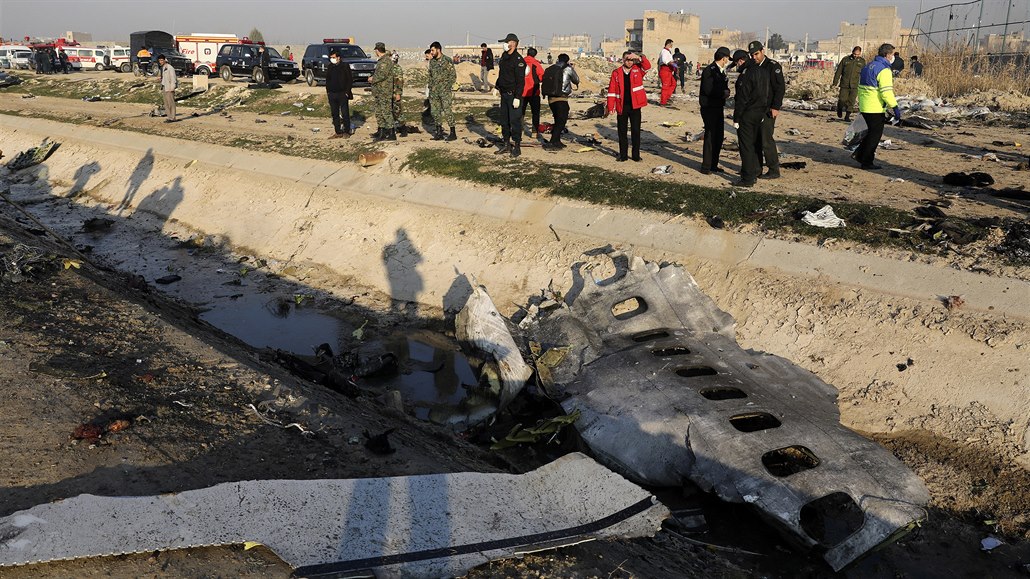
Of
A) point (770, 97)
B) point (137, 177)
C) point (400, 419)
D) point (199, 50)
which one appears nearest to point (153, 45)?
point (199, 50)

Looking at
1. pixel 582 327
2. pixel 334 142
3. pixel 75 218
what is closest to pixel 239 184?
pixel 334 142

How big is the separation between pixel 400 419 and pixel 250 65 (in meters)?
25.5

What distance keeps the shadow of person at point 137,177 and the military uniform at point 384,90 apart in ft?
19.0

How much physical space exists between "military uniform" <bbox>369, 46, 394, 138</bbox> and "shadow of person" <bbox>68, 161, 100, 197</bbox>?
7.88 meters

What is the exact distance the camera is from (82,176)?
18391 millimetres

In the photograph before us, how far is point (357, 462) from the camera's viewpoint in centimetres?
526

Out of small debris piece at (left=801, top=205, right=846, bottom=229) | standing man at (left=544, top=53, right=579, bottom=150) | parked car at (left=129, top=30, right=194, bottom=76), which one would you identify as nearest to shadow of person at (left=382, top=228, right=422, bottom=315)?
standing man at (left=544, top=53, right=579, bottom=150)

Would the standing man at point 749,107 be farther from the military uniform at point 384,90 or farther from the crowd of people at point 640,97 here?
the military uniform at point 384,90

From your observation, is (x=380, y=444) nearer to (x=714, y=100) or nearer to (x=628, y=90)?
(x=714, y=100)

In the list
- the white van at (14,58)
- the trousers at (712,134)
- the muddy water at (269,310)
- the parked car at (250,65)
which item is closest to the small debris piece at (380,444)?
the muddy water at (269,310)

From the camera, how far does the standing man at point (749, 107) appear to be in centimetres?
979

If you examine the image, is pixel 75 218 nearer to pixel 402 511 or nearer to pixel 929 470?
pixel 402 511

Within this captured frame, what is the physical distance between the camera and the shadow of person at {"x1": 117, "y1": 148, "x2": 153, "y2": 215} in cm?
1628

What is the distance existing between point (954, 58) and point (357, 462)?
2457cm
